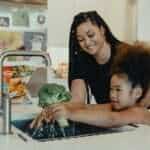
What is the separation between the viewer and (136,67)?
116 centimetres

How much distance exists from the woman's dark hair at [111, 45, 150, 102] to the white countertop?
25 centimetres

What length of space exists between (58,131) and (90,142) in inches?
4.2

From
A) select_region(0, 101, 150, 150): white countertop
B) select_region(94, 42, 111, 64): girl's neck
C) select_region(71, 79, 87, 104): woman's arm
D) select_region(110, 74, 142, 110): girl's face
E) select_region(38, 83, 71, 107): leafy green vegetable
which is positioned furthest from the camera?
select_region(94, 42, 111, 64): girl's neck

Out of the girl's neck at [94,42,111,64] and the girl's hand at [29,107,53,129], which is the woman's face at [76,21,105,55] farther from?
the girl's hand at [29,107,53,129]

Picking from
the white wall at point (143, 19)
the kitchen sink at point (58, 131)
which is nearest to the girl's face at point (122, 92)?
the kitchen sink at point (58, 131)

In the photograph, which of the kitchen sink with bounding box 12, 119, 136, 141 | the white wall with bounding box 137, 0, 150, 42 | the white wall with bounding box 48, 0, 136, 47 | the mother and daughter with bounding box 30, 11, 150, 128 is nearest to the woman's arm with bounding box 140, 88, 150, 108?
the mother and daughter with bounding box 30, 11, 150, 128

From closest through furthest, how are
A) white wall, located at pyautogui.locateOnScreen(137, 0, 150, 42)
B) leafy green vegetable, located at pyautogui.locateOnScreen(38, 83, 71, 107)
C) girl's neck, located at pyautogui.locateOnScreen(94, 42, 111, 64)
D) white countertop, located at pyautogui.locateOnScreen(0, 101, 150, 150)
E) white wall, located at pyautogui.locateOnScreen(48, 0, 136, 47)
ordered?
white countertop, located at pyautogui.locateOnScreen(0, 101, 150, 150)
leafy green vegetable, located at pyautogui.locateOnScreen(38, 83, 71, 107)
girl's neck, located at pyautogui.locateOnScreen(94, 42, 111, 64)
white wall, located at pyautogui.locateOnScreen(48, 0, 136, 47)
white wall, located at pyautogui.locateOnScreen(137, 0, 150, 42)

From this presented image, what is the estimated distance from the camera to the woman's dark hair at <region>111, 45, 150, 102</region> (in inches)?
44.8

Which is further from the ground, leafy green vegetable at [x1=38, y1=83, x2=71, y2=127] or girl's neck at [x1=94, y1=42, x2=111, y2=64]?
girl's neck at [x1=94, y1=42, x2=111, y2=64]

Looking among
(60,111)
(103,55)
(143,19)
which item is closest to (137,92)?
(60,111)

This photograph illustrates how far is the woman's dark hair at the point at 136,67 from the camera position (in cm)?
114

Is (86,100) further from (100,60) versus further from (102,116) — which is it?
(102,116)

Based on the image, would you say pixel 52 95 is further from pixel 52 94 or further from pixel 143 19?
pixel 143 19

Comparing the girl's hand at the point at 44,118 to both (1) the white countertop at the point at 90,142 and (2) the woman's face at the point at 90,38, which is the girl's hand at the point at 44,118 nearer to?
(1) the white countertop at the point at 90,142
